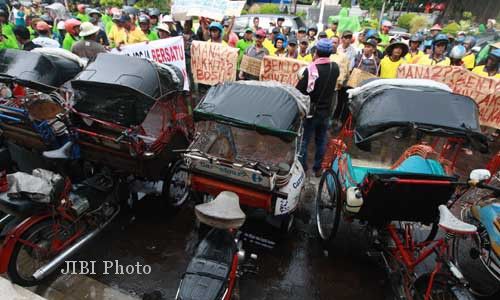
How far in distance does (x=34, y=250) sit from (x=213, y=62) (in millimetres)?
5437

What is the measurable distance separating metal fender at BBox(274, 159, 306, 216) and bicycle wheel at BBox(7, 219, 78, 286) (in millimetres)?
2598

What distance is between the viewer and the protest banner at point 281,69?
7.31m

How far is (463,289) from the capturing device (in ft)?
9.52

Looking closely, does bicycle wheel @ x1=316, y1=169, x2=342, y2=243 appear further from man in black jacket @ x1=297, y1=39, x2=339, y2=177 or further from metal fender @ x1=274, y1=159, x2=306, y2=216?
man in black jacket @ x1=297, y1=39, x2=339, y2=177

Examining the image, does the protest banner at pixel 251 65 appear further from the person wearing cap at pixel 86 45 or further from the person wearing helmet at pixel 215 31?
the person wearing cap at pixel 86 45

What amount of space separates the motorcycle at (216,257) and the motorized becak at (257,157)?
1.28ft

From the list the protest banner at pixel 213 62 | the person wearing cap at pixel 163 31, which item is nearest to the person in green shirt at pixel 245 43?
the protest banner at pixel 213 62

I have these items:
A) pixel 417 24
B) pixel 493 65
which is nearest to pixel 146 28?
pixel 493 65

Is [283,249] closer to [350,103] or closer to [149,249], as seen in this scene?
[149,249]

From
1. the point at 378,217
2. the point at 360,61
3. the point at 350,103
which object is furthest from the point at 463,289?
the point at 360,61

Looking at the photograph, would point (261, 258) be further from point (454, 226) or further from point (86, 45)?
point (86, 45)

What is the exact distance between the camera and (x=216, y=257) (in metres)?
3.25

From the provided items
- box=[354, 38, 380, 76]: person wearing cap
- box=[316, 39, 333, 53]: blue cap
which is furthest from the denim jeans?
box=[354, 38, 380, 76]: person wearing cap

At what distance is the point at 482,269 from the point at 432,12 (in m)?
33.6
